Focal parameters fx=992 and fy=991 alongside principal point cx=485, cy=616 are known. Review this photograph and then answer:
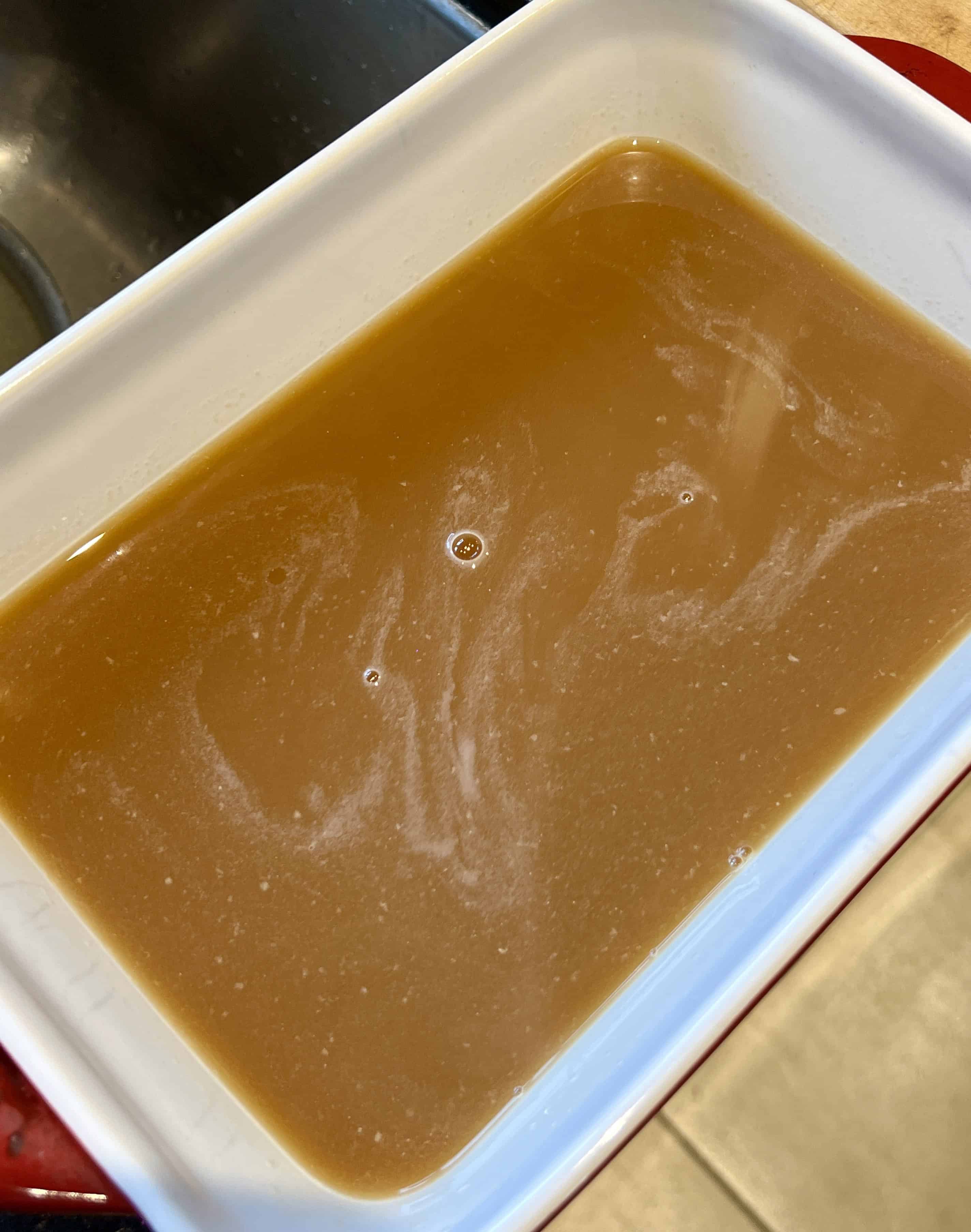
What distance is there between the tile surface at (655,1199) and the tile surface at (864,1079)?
0.05 feet

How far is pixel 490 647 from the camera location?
68 cm

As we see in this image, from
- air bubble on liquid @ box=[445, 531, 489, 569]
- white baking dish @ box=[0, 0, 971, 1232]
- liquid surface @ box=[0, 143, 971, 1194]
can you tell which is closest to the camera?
white baking dish @ box=[0, 0, 971, 1232]

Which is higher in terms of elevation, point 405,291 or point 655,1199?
point 405,291

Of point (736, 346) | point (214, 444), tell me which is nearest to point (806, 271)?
point (736, 346)

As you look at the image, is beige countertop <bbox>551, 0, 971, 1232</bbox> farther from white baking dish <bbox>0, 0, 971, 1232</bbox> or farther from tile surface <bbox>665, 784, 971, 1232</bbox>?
white baking dish <bbox>0, 0, 971, 1232</bbox>

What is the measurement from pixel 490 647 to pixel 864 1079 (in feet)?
1.41

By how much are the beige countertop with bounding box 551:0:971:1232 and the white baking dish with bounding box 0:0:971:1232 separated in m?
0.21

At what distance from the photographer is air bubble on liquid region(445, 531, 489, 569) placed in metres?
0.70

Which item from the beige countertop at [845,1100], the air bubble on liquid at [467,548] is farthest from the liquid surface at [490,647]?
the beige countertop at [845,1100]

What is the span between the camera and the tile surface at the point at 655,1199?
706 mm

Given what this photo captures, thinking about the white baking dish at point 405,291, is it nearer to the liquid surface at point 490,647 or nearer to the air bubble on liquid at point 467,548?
the liquid surface at point 490,647

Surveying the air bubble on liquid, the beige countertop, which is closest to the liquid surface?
the air bubble on liquid

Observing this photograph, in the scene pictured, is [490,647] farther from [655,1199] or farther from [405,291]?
[655,1199]

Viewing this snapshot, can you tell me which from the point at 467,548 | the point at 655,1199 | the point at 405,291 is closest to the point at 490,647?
the point at 467,548
